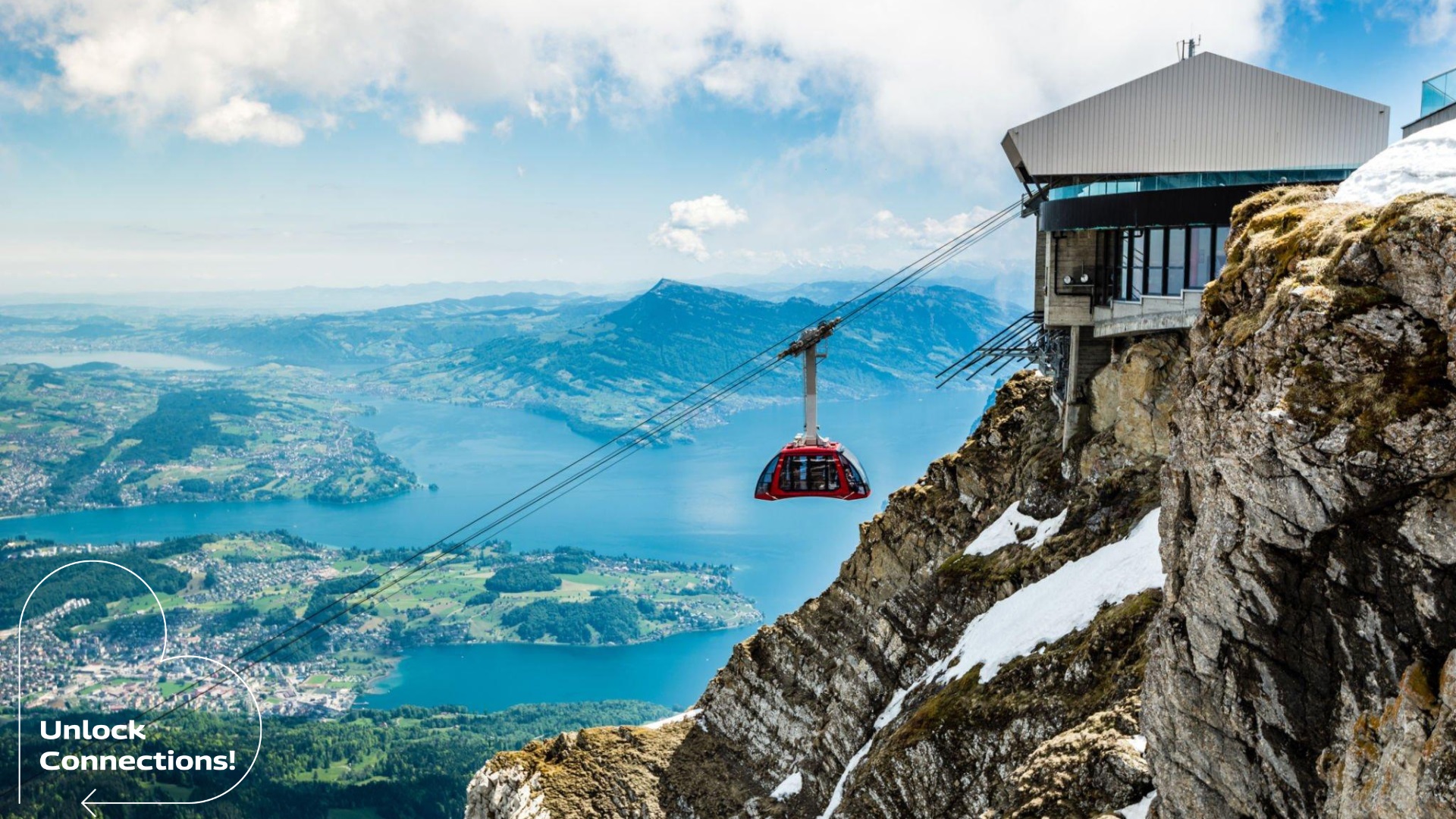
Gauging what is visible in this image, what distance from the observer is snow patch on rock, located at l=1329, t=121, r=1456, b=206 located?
1052 cm

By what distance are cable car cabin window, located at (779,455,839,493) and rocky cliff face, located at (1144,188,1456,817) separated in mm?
14899

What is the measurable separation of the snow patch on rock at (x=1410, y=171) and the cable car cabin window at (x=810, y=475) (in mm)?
16300

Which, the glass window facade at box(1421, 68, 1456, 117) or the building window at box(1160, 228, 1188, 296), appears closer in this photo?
the glass window facade at box(1421, 68, 1456, 117)

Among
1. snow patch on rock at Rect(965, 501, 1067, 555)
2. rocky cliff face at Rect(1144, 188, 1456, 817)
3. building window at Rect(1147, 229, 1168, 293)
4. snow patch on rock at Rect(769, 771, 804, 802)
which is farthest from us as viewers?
snow patch on rock at Rect(769, 771, 804, 802)

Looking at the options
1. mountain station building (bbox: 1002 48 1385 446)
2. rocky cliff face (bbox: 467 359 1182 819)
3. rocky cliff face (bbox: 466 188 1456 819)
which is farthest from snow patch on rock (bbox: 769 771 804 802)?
mountain station building (bbox: 1002 48 1385 446)

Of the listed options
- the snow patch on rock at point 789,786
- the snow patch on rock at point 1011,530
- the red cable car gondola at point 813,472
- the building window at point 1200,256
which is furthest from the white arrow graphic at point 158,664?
the building window at point 1200,256

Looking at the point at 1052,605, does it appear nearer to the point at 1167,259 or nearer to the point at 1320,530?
the point at 1167,259

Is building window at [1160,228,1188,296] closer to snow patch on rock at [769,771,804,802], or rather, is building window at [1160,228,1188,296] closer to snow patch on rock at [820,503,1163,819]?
snow patch on rock at [820,503,1163,819]

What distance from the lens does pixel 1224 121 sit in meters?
27.3

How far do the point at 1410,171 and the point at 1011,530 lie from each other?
18592 mm

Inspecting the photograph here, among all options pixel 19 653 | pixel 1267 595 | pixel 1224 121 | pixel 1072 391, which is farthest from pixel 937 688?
pixel 19 653

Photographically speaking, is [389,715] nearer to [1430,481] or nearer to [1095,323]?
[1095,323]

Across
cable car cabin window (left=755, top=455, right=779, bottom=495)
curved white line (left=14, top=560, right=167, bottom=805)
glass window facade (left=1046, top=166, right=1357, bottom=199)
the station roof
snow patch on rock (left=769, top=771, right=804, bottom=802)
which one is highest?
the station roof

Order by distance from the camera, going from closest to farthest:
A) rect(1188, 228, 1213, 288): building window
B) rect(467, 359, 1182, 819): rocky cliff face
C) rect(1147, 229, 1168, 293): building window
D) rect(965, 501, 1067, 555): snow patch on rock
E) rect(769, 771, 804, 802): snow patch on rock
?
rect(467, 359, 1182, 819): rocky cliff face → rect(1188, 228, 1213, 288): building window → rect(1147, 229, 1168, 293): building window → rect(965, 501, 1067, 555): snow patch on rock → rect(769, 771, 804, 802): snow patch on rock
